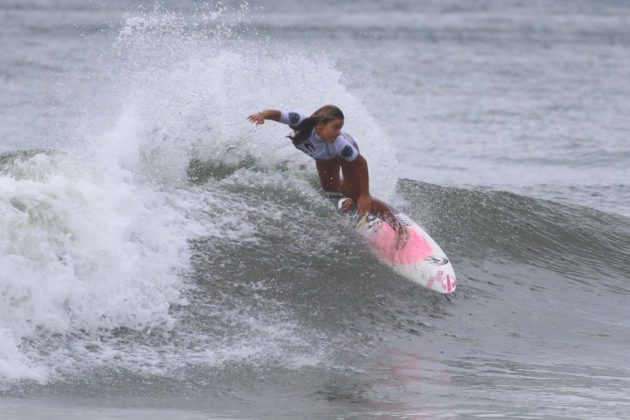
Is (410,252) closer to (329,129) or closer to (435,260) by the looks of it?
(435,260)

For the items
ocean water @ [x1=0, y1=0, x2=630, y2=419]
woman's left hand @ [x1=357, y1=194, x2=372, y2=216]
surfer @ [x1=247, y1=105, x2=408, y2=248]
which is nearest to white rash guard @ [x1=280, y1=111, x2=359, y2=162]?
surfer @ [x1=247, y1=105, x2=408, y2=248]

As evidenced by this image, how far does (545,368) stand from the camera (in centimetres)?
816

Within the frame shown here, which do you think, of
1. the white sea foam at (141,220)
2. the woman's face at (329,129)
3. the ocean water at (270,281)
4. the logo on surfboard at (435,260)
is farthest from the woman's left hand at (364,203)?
the white sea foam at (141,220)

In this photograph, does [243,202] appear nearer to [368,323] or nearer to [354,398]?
[368,323]

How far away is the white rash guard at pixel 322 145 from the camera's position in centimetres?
997

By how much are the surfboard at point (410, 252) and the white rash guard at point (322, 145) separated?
0.66 m

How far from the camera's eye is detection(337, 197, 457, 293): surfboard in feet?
32.4

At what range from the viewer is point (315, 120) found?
32.9 feet

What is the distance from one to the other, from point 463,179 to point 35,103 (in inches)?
450

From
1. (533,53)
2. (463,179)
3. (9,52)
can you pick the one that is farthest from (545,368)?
(533,53)

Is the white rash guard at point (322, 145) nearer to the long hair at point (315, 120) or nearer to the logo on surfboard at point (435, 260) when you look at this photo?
the long hair at point (315, 120)

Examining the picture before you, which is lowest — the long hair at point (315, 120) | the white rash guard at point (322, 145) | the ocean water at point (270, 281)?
the ocean water at point (270, 281)

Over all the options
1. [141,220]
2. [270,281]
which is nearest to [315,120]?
[270,281]

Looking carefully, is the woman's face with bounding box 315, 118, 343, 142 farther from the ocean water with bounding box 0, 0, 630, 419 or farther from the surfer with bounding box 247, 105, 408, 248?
the ocean water with bounding box 0, 0, 630, 419
